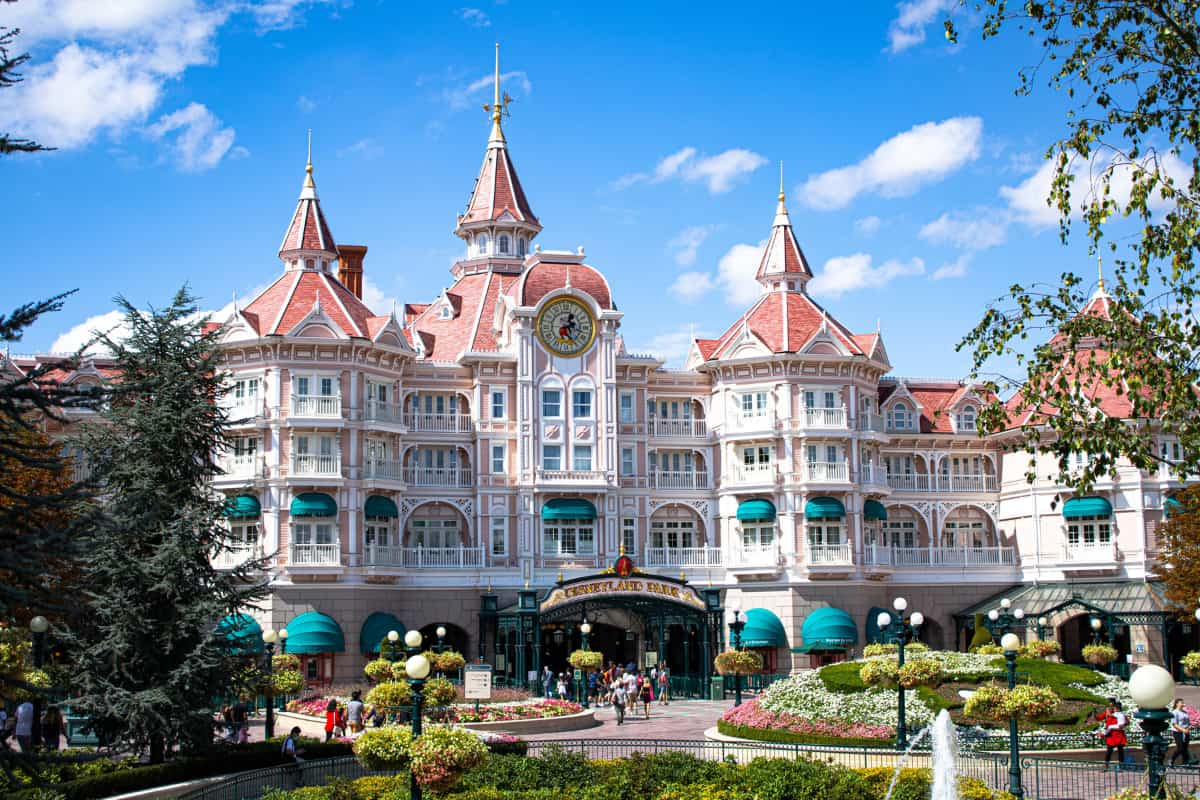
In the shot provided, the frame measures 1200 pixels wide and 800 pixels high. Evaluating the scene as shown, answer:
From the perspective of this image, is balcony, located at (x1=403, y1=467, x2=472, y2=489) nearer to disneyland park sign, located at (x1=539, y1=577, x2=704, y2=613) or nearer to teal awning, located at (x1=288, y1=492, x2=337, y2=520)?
teal awning, located at (x1=288, y1=492, x2=337, y2=520)

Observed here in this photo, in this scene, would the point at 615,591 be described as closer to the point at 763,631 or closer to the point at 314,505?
the point at 763,631

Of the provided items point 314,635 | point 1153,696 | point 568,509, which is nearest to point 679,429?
Answer: point 568,509

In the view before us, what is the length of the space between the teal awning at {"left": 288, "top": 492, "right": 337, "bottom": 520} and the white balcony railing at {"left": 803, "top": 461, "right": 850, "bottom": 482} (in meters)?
20.9

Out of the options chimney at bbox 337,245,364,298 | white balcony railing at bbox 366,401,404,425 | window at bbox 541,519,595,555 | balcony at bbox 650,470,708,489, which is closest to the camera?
white balcony railing at bbox 366,401,404,425

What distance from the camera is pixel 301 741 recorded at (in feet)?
104

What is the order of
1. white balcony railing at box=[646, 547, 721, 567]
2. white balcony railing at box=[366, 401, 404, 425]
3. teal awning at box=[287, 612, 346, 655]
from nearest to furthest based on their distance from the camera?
teal awning at box=[287, 612, 346, 655] → white balcony railing at box=[366, 401, 404, 425] → white balcony railing at box=[646, 547, 721, 567]

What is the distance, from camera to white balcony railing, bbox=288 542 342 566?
55281 mm

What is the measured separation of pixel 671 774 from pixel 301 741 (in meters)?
10.3

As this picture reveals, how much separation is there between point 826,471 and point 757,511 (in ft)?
11.8

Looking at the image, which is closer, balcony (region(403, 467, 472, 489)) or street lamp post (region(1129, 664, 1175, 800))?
street lamp post (region(1129, 664, 1175, 800))

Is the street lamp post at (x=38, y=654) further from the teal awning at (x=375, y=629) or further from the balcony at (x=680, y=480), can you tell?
the balcony at (x=680, y=480)

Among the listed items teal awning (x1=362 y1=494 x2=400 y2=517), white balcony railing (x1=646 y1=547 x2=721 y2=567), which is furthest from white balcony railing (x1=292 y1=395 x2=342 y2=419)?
white balcony railing (x1=646 y1=547 x2=721 y2=567)

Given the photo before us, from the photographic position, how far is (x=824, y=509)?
200ft

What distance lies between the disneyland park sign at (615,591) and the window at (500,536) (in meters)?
5.52
